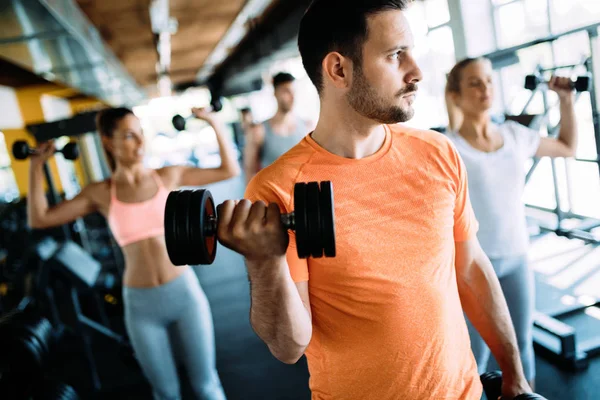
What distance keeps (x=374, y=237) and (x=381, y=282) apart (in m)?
0.09

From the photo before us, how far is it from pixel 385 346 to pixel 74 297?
3.10m

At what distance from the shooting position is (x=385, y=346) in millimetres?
1031

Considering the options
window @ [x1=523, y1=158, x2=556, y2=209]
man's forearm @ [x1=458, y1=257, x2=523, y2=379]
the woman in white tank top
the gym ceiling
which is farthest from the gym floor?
the gym ceiling

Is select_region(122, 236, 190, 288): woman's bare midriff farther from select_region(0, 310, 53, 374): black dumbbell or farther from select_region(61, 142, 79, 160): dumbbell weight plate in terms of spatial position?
select_region(61, 142, 79, 160): dumbbell weight plate

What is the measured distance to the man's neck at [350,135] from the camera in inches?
44.1

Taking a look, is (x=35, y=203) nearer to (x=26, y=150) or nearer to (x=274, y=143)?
(x=26, y=150)

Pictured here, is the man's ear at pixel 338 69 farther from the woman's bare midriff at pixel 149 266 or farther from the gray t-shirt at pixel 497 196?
the woman's bare midriff at pixel 149 266

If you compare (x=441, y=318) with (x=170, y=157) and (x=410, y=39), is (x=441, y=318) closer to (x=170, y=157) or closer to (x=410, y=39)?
(x=410, y=39)

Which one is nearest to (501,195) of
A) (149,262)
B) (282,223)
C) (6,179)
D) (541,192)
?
(282,223)

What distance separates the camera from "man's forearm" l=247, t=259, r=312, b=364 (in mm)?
873

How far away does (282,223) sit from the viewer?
2.71 feet

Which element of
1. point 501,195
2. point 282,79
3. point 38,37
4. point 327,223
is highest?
point 38,37

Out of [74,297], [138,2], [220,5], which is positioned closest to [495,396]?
[74,297]

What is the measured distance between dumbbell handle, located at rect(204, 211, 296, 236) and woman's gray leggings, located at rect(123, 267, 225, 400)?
1232 millimetres
